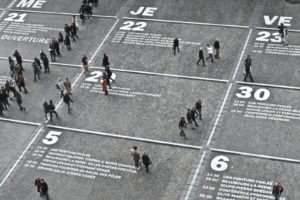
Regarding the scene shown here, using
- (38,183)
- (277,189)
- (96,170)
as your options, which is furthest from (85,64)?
(277,189)

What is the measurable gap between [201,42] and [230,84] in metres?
5.73

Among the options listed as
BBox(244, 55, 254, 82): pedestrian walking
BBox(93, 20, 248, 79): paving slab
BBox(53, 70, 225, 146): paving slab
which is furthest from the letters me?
BBox(244, 55, 254, 82): pedestrian walking

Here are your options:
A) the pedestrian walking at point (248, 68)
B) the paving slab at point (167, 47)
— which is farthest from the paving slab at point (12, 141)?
the pedestrian walking at point (248, 68)

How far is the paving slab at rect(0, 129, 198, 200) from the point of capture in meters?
32.6

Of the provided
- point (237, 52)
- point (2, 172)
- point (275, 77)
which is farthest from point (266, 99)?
point (2, 172)

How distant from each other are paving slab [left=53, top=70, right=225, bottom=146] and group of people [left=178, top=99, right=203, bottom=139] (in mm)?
373

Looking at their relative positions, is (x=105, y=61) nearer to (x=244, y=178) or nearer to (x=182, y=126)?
(x=182, y=126)

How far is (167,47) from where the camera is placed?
4384 centimetres

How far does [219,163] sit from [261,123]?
4.42 metres

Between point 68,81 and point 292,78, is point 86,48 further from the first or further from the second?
point 292,78

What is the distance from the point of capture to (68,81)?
39125 millimetres

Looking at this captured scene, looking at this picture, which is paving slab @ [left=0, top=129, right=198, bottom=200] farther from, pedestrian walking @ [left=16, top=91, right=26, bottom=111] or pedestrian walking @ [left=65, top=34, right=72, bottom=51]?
pedestrian walking @ [left=65, top=34, right=72, bottom=51]

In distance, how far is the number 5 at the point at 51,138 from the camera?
120 feet

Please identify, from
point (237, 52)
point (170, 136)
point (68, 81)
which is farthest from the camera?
point (237, 52)
